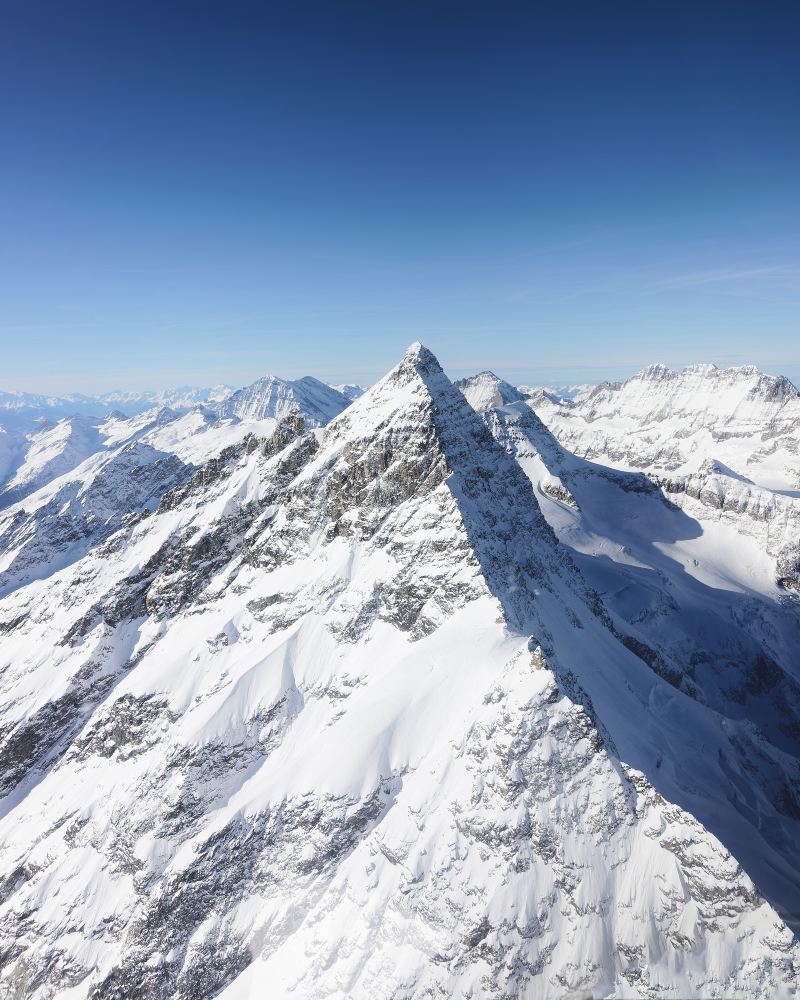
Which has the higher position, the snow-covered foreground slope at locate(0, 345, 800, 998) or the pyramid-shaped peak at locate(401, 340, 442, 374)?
the pyramid-shaped peak at locate(401, 340, 442, 374)

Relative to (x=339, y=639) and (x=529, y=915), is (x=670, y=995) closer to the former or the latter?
(x=529, y=915)

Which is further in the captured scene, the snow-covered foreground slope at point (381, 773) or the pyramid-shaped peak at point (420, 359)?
the pyramid-shaped peak at point (420, 359)

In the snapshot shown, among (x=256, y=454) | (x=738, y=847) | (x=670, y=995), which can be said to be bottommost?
(x=738, y=847)

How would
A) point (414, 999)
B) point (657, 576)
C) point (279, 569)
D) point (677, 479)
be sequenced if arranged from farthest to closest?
point (677, 479)
point (657, 576)
point (279, 569)
point (414, 999)

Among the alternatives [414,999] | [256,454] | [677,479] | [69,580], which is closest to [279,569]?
[256,454]

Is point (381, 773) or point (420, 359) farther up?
point (420, 359)

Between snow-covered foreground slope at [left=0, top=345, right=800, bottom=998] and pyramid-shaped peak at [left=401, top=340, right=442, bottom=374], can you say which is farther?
pyramid-shaped peak at [left=401, top=340, right=442, bottom=374]

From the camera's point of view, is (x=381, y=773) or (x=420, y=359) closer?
(x=381, y=773)

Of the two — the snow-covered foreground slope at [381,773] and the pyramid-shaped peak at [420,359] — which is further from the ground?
the pyramid-shaped peak at [420,359]
